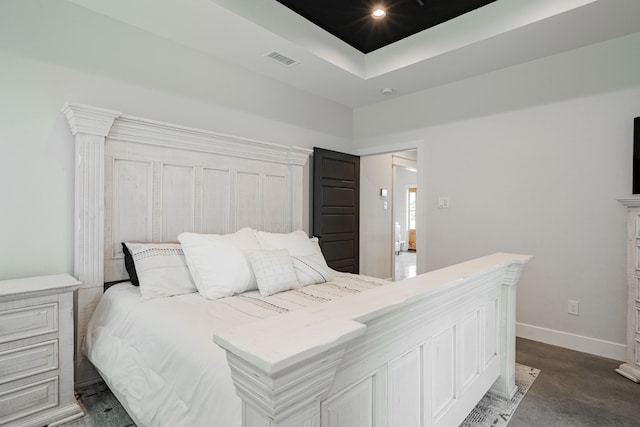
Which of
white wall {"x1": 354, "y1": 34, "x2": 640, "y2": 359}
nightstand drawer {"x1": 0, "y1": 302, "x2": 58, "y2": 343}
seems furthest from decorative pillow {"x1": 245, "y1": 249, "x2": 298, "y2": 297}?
white wall {"x1": 354, "y1": 34, "x2": 640, "y2": 359}

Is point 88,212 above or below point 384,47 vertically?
below

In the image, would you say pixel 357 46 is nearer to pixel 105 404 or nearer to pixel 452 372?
pixel 452 372

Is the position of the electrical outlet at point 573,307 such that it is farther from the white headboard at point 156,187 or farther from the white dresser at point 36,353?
the white dresser at point 36,353

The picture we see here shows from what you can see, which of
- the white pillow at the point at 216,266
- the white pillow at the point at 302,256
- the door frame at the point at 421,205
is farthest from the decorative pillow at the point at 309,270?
the door frame at the point at 421,205

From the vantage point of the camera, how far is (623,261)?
2.70m

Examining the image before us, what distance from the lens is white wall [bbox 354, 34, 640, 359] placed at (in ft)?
9.00

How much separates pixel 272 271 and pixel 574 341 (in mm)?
2734

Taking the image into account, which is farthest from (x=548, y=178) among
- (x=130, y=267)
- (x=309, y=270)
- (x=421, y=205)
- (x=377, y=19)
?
(x=130, y=267)

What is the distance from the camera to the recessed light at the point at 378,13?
2.75 metres

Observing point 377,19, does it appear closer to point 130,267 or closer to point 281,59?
point 281,59

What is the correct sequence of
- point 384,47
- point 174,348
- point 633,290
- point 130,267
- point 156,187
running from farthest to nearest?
point 384,47
point 156,187
point 633,290
point 130,267
point 174,348

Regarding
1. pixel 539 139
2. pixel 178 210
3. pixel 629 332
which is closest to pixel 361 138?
pixel 539 139

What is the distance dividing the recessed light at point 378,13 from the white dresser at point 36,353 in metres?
2.92

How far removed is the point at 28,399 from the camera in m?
1.77
